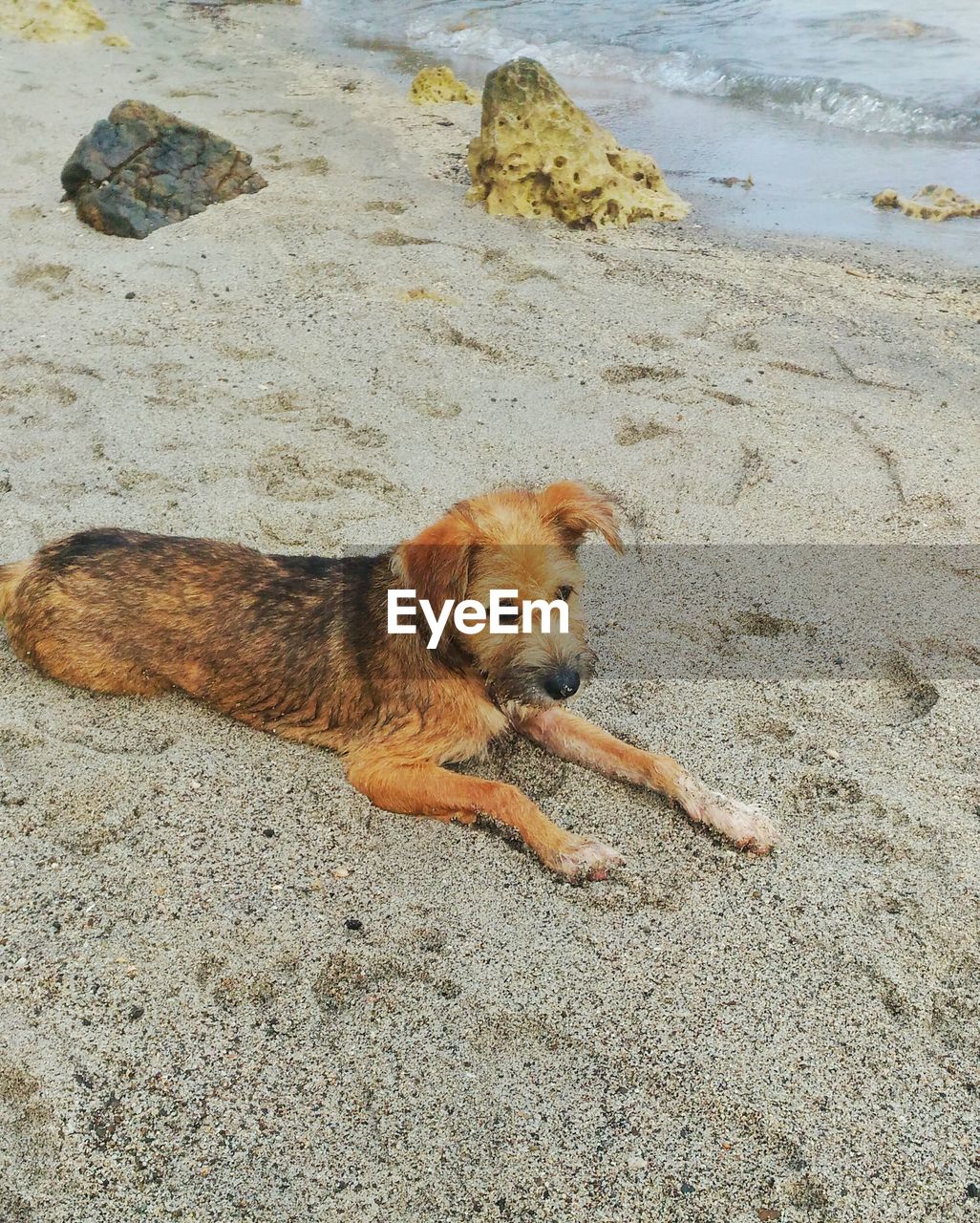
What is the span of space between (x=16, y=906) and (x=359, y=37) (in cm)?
1744

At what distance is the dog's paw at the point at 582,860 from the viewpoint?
3512 millimetres

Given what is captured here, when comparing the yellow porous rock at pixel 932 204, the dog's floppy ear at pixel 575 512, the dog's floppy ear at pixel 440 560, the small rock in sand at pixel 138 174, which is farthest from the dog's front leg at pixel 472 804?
the yellow porous rock at pixel 932 204

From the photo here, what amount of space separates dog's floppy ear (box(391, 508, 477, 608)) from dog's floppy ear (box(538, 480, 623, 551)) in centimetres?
34

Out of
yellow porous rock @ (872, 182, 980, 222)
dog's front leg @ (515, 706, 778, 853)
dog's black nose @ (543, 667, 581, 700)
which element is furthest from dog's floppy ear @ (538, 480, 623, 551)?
yellow porous rock @ (872, 182, 980, 222)

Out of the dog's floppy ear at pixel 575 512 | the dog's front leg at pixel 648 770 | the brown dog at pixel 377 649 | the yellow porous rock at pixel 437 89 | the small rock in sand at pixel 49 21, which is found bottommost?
the dog's front leg at pixel 648 770

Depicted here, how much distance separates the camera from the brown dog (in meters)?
3.62

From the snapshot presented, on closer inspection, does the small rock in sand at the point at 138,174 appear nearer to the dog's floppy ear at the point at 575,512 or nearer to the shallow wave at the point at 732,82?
the dog's floppy ear at the point at 575,512

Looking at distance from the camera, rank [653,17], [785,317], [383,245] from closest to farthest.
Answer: [785,317], [383,245], [653,17]

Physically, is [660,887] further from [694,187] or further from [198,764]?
[694,187]

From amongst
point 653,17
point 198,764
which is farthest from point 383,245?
point 653,17

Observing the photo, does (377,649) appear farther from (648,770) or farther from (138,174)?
(138,174)

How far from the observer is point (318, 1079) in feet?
9.26

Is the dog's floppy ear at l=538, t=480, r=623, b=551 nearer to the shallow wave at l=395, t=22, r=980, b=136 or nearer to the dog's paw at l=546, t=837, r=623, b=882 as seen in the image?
the dog's paw at l=546, t=837, r=623, b=882

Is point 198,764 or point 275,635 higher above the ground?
point 275,635
